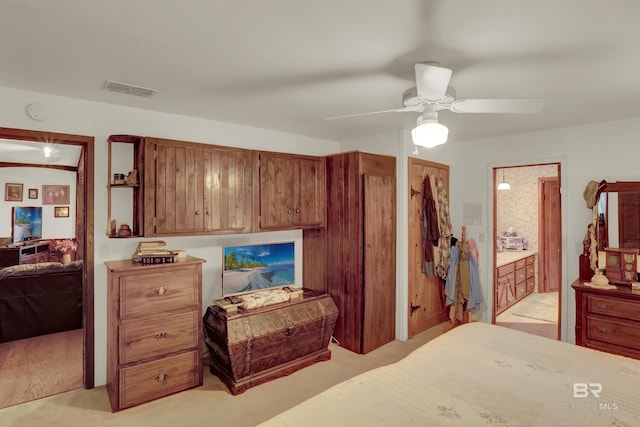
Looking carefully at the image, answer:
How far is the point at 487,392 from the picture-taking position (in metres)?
1.63

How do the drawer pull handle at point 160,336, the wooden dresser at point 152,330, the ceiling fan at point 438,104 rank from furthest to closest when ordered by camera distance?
the drawer pull handle at point 160,336, the wooden dresser at point 152,330, the ceiling fan at point 438,104

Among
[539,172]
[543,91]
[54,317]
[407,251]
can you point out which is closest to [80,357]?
[54,317]

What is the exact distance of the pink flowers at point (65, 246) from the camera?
6386 millimetres

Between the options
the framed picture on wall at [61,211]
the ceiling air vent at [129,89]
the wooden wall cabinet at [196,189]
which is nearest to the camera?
the ceiling air vent at [129,89]

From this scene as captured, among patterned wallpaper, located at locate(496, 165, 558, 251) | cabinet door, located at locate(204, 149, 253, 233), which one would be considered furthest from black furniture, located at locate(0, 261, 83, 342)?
patterned wallpaper, located at locate(496, 165, 558, 251)

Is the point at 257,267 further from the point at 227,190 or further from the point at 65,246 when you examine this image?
the point at 65,246

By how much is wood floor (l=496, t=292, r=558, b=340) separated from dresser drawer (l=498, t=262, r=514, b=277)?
61cm

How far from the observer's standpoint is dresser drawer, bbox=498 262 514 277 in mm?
4757

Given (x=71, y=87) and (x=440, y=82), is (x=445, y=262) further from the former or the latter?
(x=71, y=87)

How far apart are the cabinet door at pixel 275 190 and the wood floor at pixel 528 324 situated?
3318 mm

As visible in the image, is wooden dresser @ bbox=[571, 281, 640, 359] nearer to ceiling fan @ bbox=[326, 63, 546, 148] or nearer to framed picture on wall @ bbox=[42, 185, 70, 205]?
ceiling fan @ bbox=[326, 63, 546, 148]

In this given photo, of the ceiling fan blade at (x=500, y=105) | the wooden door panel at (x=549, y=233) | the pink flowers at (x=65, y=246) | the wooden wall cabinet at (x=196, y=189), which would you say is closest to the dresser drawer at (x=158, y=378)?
the wooden wall cabinet at (x=196, y=189)

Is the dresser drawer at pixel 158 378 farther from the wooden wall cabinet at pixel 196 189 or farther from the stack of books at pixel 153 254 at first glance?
the wooden wall cabinet at pixel 196 189

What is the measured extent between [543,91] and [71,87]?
3.54 m
